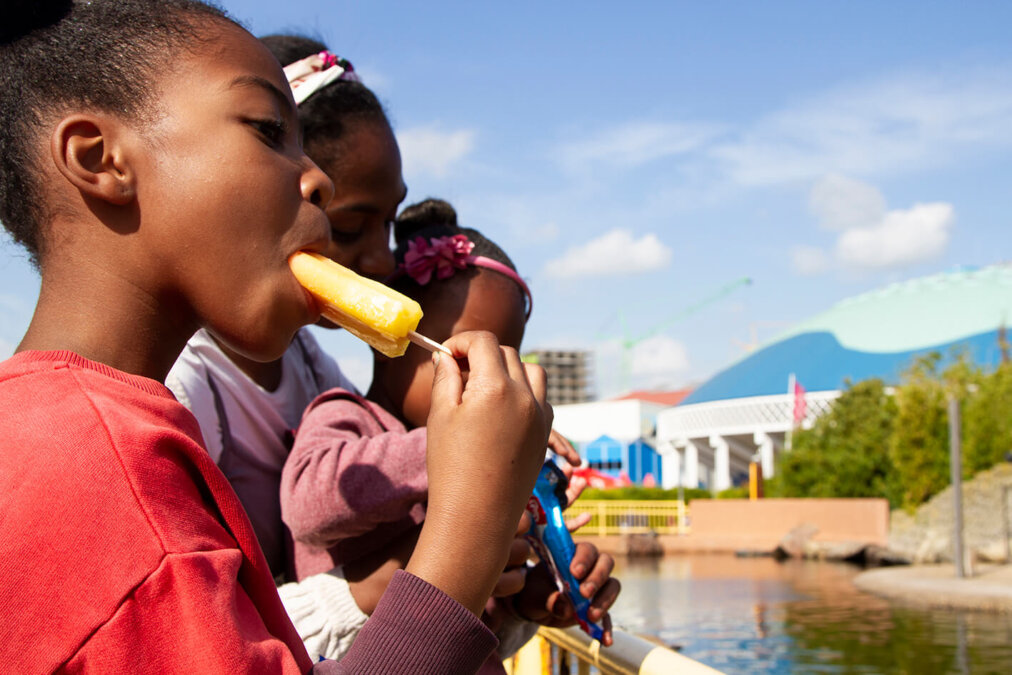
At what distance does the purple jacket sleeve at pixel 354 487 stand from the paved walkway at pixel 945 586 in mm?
12267

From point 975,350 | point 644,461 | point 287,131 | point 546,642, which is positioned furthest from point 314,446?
point 644,461

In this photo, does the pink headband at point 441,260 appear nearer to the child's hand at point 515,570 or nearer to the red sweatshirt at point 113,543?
the child's hand at point 515,570

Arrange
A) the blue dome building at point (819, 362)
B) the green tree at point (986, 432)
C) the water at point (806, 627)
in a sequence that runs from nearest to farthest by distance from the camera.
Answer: the water at point (806, 627) < the green tree at point (986, 432) < the blue dome building at point (819, 362)

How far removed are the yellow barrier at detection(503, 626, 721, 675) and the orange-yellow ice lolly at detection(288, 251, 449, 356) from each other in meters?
0.86

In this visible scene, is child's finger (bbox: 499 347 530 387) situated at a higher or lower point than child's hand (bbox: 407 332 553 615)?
higher

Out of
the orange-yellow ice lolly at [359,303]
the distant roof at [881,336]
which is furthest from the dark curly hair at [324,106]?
the distant roof at [881,336]

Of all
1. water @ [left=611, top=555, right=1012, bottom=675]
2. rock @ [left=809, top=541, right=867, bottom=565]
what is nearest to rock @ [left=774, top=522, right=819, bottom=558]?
rock @ [left=809, top=541, right=867, bottom=565]

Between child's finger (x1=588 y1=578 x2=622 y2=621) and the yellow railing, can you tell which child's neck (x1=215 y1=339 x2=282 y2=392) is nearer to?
child's finger (x1=588 y1=578 x2=622 y2=621)

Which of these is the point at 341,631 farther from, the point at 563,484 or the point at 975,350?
the point at 975,350

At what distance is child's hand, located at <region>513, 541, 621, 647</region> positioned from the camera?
6.19 feet

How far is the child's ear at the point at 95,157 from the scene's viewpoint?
42.4 inches

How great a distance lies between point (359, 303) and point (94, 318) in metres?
0.31

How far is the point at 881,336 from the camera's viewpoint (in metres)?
40.5

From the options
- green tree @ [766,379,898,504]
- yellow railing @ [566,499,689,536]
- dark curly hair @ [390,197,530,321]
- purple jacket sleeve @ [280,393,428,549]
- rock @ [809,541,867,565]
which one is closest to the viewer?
purple jacket sleeve @ [280,393,428,549]
